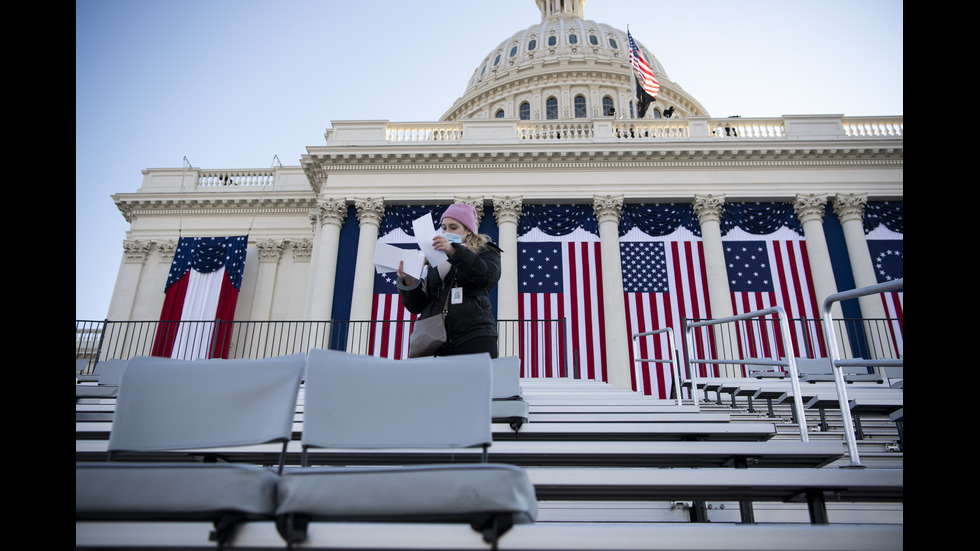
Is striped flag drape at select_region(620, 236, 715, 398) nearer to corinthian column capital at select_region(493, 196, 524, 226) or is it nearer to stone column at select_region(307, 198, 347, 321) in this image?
corinthian column capital at select_region(493, 196, 524, 226)

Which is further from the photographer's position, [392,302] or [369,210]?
[369,210]

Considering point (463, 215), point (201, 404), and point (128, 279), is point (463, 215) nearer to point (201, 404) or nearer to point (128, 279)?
point (201, 404)

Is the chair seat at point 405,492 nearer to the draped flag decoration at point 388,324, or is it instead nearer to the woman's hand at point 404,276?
the woman's hand at point 404,276

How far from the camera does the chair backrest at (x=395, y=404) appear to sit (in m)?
2.45

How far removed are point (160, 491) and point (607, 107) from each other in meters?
40.6

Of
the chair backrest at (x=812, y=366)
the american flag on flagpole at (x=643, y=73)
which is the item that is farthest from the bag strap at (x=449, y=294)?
the american flag on flagpole at (x=643, y=73)

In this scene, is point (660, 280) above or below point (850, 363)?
above

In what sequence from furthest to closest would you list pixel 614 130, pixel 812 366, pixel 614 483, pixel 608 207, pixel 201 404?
pixel 614 130, pixel 608 207, pixel 812 366, pixel 614 483, pixel 201 404

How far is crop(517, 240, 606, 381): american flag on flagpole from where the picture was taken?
1616 cm

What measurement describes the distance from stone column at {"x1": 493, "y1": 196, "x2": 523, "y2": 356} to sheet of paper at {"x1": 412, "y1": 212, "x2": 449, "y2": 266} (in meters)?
11.4

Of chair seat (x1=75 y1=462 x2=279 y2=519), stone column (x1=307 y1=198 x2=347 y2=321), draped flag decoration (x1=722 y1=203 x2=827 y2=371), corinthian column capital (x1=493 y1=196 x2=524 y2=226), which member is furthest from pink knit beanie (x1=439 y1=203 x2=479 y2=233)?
corinthian column capital (x1=493 y1=196 x2=524 y2=226)

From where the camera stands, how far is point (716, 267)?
1738 cm

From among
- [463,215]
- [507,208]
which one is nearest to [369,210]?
[507,208]
